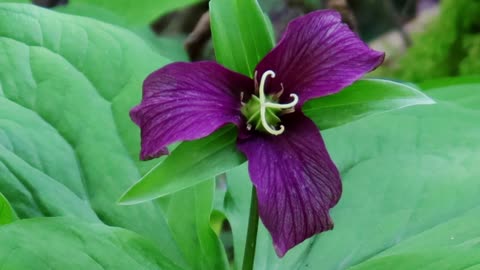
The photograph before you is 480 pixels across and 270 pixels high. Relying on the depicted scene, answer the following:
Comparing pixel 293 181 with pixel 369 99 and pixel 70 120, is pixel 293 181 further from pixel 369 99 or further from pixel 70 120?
pixel 70 120

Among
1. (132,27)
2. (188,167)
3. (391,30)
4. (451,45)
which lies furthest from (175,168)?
(391,30)

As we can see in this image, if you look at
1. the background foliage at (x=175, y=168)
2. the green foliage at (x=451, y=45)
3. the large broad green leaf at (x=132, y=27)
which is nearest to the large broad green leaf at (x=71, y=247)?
the background foliage at (x=175, y=168)

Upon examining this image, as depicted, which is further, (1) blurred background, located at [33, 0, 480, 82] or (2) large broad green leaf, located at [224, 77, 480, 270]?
(1) blurred background, located at [33, 0, 480, 82]

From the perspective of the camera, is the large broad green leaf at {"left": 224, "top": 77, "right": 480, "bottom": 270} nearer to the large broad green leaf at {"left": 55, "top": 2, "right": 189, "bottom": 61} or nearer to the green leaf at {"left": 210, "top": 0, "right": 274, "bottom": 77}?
the green leaf at {"left": 210, "top": 0, "right": 274, "bottom": 77}

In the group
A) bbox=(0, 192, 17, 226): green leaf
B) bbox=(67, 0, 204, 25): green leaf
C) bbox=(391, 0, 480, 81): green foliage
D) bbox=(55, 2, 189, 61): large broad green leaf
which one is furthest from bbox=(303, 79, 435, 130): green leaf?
bbox=(391, 0, 480, 81): green foliage

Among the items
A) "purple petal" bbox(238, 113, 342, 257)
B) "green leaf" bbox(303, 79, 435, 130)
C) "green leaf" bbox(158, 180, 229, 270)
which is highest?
"green leaf" bbox(303, 79, 435, 130)

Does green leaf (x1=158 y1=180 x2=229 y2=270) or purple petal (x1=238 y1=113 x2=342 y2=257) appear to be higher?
purple petal (x1=238 y1=113 x2=342 y2=257)

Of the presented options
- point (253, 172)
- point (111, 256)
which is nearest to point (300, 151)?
point (253, 172)
